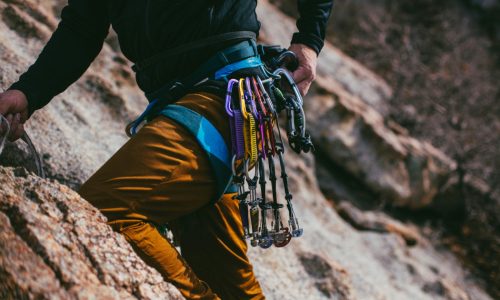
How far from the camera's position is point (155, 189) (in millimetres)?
1688

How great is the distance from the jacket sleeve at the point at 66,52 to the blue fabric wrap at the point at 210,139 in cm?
58

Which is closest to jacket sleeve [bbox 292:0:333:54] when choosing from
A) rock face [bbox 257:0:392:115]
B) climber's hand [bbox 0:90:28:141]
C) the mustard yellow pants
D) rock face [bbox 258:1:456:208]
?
the mustard yellow pants

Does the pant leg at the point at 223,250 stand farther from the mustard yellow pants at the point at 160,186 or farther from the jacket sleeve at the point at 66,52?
the jacket sleeve at the point at 66,52

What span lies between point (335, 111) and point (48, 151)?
3.88 metres

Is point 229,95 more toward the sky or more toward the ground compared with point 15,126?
more toward the sky

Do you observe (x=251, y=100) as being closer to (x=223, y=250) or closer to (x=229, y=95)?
(x=229, y=95)

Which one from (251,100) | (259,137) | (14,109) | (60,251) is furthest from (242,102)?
(14,109)

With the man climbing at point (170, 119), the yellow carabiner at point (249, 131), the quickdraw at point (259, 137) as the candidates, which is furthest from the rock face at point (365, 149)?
the yellow carabiner at point (249, 131)

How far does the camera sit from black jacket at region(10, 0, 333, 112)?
1.87 metres

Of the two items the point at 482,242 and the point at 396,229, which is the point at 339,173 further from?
the point at 482,242

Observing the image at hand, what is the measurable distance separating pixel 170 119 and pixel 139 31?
40 cm

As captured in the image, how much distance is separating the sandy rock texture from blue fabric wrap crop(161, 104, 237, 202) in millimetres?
452

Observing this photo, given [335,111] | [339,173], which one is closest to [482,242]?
[339,173]

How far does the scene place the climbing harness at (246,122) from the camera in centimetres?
184
